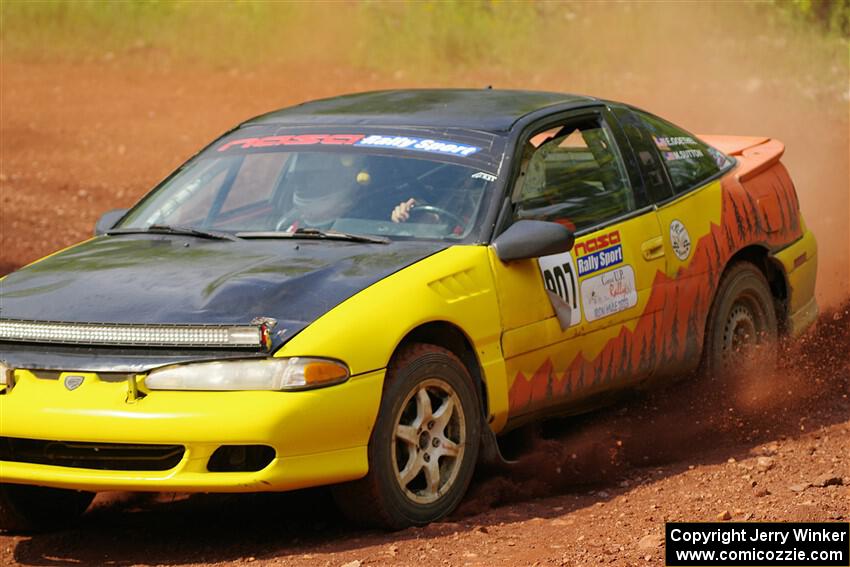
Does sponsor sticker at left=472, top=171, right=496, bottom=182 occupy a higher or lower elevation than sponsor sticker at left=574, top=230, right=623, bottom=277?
higher

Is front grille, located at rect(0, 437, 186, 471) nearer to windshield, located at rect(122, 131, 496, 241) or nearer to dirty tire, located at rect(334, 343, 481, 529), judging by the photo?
dirty tire, located at rect(334, 343, 481, 529)

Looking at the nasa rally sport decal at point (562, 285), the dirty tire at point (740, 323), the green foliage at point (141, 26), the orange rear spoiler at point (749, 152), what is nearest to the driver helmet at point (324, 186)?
the nasa rally sport decal at point (562, 285)

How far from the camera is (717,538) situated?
5223mm

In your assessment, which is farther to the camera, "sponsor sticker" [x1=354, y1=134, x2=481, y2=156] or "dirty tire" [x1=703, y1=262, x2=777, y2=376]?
"dirty tire" [x1=703, y1=262, x2=777, y2=376]

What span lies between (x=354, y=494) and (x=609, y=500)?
1184mm

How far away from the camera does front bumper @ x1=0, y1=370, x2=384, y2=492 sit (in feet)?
16.8

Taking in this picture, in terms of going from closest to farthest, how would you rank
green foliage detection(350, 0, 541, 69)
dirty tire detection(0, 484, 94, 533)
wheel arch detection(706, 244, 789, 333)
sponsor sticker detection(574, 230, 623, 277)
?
dirty tire detection(0, 484, 94, 533) → sponsor sticker detection(574, 230, 623, 277) → wheel arch detection(706, 244, 789, 333) → green foliage detection(350, 0, 541, 69)

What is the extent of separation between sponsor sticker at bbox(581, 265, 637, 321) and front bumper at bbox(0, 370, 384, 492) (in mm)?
1396

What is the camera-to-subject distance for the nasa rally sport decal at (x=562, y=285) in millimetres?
6270

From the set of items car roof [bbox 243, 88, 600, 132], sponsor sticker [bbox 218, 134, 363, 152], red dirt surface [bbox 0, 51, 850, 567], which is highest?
car roof [bbox 243, 88, 600, 132]

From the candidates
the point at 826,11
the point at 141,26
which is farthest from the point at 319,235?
the point at 141,26

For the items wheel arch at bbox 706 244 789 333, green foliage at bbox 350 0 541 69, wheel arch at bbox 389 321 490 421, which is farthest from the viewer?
green foliage at bbox 350 0 541 69

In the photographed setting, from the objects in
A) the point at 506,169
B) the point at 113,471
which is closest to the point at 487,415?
the point at 506,169

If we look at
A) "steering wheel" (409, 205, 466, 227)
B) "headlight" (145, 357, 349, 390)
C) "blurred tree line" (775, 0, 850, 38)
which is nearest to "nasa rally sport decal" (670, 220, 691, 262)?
"steering wheel" (409, 205, 466, 227)
